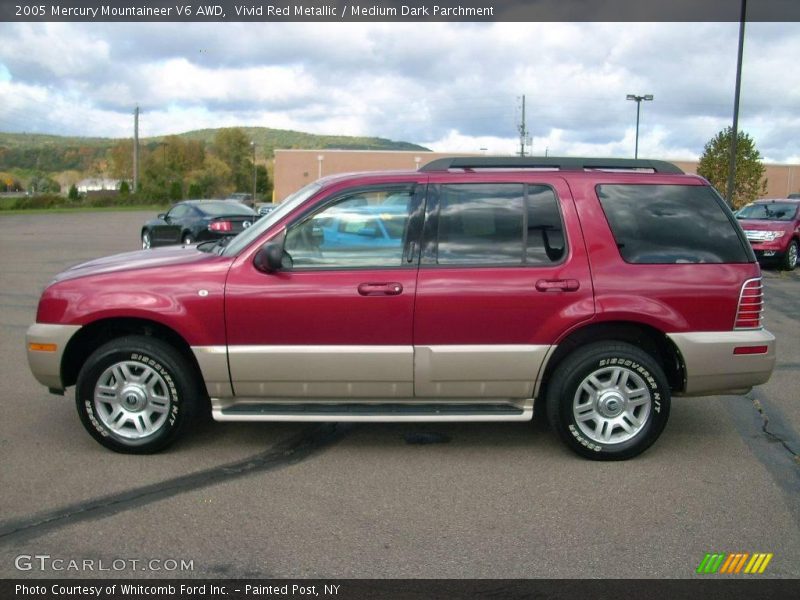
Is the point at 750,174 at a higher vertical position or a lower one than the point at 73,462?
higher

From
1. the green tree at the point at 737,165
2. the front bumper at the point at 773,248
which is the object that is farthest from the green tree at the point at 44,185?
the front bumper at the point at 773,248

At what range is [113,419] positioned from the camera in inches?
207

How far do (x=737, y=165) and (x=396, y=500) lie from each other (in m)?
38.1

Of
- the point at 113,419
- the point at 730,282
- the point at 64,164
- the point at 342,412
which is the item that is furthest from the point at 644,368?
the point at 64,164

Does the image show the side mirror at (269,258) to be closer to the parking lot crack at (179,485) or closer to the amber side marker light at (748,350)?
the parking lot crack at (179,485)

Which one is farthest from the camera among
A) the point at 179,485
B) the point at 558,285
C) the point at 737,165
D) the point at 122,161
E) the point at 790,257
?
the point at 122,161

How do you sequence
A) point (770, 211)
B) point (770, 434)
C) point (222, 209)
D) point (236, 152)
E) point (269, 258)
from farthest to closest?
point (236, 152)
point (222, 209)
point (770, 211)
point (770, 434)
point (269, 258)

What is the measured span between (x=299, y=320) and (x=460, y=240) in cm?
116
